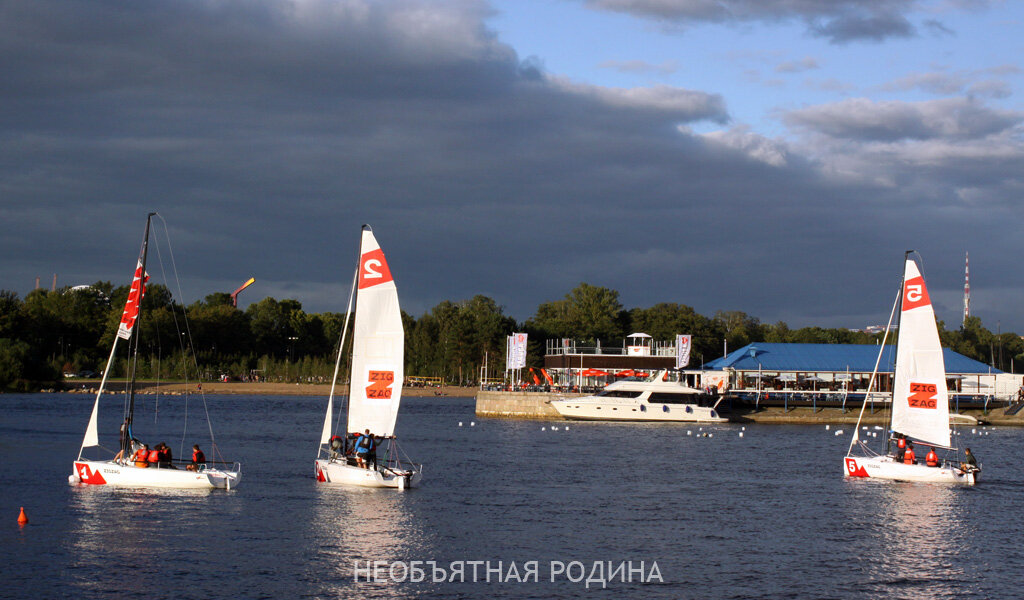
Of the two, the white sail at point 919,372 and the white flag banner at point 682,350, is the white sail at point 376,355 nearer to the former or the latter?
the white sail at point 919,372

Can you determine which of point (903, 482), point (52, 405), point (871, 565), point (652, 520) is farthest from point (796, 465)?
point (52, 405)

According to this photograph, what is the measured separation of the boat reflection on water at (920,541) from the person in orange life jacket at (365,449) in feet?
68.1

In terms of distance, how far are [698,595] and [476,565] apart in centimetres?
684

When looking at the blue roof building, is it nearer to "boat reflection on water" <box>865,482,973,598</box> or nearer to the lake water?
the lake water

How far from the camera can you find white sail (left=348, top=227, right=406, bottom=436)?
1735 inches

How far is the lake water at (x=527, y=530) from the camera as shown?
28000mm

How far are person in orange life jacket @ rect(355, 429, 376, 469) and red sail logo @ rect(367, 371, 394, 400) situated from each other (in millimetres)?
1691

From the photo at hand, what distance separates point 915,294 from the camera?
53.0 m

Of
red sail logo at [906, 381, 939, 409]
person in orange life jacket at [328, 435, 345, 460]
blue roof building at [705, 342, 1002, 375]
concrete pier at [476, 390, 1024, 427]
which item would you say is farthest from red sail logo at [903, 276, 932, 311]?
blue roof building at [705, 342, 1002, 375]

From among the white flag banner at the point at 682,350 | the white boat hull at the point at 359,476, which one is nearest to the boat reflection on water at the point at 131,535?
the white boat hull at the point at 359,476

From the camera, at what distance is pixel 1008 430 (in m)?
97.8

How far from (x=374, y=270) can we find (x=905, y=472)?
95.1ft

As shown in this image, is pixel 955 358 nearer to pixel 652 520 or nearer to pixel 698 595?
pixel 652 520

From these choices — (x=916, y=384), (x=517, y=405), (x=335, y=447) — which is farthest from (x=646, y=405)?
(x=335, y=447)
